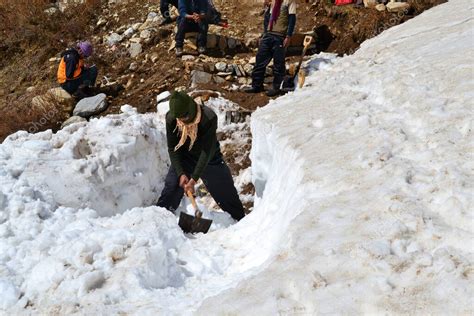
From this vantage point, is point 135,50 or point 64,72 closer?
point 64,72

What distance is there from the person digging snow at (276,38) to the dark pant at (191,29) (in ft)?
6.37

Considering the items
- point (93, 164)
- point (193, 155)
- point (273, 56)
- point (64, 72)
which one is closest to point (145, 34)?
point (64, 72)

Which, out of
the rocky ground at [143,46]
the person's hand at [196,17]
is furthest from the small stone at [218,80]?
the person's hand at [196,17]

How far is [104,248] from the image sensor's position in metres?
3.33

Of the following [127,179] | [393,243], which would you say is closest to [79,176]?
[127,179]

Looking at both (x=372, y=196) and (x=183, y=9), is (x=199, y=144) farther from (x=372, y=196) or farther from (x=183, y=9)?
(x=183, y=9)

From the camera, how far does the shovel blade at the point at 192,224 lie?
4398mm

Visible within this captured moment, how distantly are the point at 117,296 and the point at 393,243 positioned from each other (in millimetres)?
1693

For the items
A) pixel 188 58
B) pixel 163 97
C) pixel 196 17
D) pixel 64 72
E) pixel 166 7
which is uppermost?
pixel 166 7

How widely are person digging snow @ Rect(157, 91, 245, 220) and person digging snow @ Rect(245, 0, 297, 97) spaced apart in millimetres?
3308

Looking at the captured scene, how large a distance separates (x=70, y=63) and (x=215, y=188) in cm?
577

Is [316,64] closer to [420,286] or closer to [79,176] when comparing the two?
[79,176]

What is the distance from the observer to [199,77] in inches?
348

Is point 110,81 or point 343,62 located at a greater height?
point 343,62
